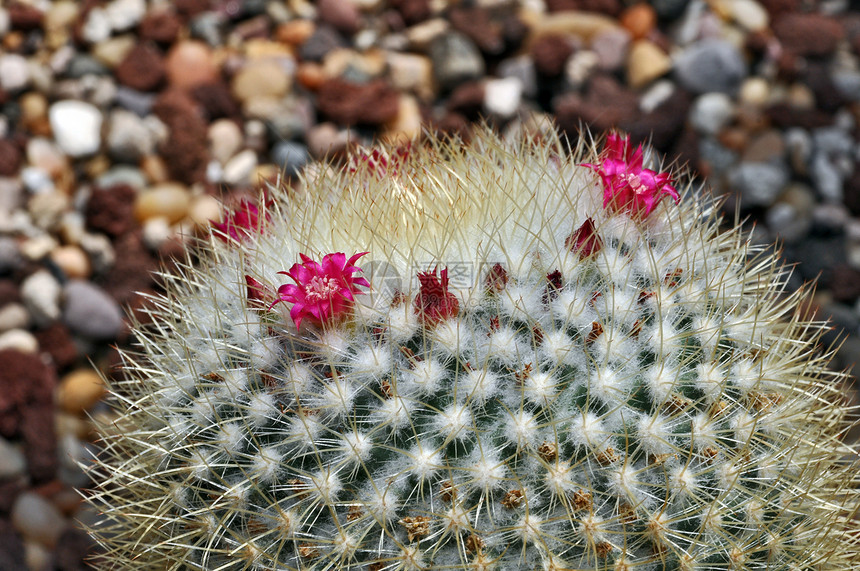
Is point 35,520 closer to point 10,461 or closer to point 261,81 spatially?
point 10,461

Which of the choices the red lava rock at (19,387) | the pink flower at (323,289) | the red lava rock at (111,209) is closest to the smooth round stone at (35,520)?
the red lava rock at (19,387)

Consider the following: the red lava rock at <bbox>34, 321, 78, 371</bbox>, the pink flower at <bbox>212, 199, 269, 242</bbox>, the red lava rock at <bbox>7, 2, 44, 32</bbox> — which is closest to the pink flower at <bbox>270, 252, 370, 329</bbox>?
the pink flower at <bbox>212, 199, 269, 242</bbox>

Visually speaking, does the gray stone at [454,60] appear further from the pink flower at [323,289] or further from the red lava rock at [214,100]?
the pink flower at [323,289]

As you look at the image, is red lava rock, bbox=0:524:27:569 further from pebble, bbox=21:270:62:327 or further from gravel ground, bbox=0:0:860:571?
pebble, bbox=21:270:62:327

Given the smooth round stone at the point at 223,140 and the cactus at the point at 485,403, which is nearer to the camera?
the cactus at the point at 485,403

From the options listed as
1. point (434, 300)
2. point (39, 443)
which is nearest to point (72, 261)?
point (39, 443)

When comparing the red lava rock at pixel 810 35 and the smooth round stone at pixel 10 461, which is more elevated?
the red lava rock at pixel 810 35
